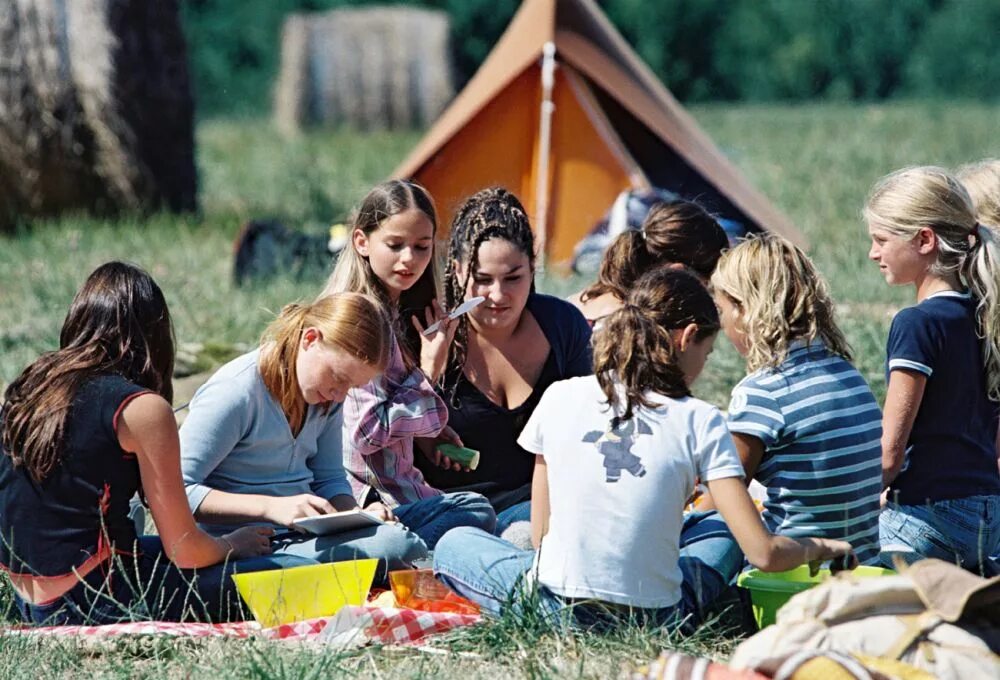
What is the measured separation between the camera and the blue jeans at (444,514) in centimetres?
393

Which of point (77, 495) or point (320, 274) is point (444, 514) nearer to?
point (77, 495)

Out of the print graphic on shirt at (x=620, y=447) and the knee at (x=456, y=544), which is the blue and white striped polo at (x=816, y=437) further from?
the knee at (x=456, y=544)

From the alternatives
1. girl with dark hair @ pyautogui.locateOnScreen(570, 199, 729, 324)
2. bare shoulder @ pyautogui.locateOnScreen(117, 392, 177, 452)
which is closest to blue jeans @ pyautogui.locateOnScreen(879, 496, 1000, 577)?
girl with dark hair @ pyautogui.locateOnScreen(570, 199, 729, 324)

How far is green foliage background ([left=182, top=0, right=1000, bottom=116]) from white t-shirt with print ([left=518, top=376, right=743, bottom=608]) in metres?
18.6

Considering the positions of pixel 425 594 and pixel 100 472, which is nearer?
pixel 100 472

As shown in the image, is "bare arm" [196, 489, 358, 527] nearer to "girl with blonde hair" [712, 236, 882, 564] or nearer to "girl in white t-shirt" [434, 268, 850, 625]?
"girl in white t-shirt" [434, 268, 850, 625]

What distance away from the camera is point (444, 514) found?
12.9ft

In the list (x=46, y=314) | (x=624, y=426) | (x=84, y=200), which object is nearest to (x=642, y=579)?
(x=624, y=426)

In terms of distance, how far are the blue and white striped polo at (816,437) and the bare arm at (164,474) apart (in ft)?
4.32

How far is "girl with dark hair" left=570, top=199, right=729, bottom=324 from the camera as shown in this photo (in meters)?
4.38

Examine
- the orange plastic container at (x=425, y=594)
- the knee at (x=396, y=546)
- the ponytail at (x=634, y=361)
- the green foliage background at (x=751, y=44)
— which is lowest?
the orange plastic container at (x=425, y=594)

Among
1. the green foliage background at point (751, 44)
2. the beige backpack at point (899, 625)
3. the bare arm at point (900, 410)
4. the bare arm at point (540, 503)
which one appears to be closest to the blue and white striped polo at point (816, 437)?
the bare arm at point (900, 410)

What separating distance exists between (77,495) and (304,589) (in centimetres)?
57

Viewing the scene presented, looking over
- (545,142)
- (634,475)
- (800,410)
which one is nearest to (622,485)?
(634,475)
